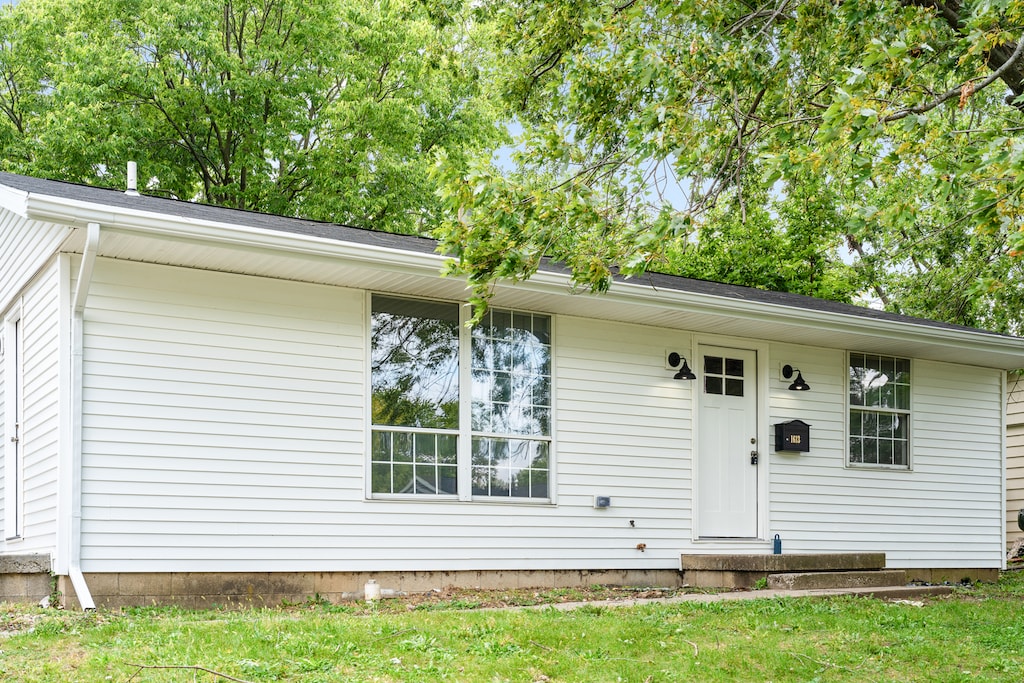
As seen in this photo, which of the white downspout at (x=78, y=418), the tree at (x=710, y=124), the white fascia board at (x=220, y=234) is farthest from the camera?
the white downspout at (x=78, y=418)

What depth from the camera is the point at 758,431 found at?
10.6 m

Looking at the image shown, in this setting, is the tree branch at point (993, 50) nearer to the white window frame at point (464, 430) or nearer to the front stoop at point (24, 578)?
the white window frame at point (464, 430)

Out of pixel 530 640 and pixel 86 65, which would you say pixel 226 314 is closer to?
pixel 530 640

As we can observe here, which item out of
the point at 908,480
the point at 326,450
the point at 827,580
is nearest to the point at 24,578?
the point at 326,450

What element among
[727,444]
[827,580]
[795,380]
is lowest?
[827,580]

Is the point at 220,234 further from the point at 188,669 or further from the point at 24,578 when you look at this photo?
the point at 188,669

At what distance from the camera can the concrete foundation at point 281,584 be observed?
7.35 m

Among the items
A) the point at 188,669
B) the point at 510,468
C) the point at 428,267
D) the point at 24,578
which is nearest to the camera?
the point at 188,669

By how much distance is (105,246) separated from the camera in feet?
24.1

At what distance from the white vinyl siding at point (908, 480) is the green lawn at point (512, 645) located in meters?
3.28

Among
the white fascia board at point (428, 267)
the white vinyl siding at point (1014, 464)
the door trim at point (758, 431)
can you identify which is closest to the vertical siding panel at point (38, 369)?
the white fascia board at point (428, 267)

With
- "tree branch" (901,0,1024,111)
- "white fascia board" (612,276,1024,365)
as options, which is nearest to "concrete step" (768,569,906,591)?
"white fascia board" (612,276,1024,365)

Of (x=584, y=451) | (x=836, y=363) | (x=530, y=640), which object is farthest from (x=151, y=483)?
(x=836, y=363)

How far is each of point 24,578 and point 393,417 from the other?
2982 mm
